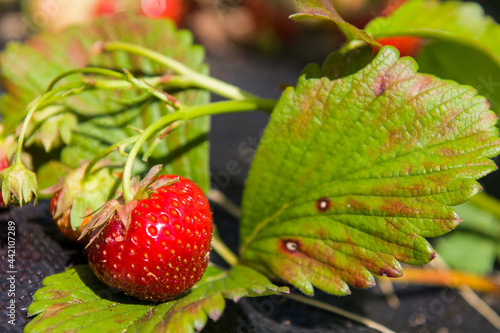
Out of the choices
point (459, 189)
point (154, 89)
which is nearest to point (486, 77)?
point (459, 189)

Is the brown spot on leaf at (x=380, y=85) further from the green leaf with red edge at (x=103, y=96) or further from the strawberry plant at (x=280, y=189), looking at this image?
the green leaf with red edge at (x=103, y=96)

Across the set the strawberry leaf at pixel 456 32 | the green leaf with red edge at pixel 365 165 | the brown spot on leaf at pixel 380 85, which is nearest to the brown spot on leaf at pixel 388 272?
the green leaf with red edge at pixel 365 165

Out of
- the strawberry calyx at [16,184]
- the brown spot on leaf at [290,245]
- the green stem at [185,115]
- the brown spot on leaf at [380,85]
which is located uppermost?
the brown spot on leaf at [380,85]

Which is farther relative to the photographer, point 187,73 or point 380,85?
point 187,73

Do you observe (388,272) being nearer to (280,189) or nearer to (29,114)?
(280,189)

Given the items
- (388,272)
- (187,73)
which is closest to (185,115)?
(187,73)

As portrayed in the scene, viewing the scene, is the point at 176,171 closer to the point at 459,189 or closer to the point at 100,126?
the point at 100,126

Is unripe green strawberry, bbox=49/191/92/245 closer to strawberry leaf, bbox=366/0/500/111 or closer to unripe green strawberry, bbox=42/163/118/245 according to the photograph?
unripe green strawberry, bbox=42/163/118/245
